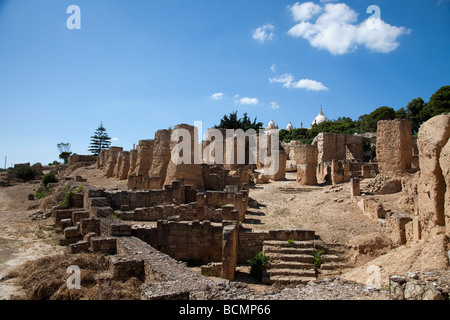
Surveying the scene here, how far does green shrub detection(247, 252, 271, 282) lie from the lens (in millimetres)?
9430

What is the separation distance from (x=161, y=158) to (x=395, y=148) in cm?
1312

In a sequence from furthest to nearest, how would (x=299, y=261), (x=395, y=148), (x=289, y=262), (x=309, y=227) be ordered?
(x=395, y=148) < (x=309, y=227) < (x=299, y=261) < (x=289, y=262)

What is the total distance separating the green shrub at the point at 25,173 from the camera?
127 feet

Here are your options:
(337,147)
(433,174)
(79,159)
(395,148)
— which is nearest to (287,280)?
(433,174)

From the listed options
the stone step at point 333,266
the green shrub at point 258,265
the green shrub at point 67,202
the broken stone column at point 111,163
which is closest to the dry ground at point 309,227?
the green shrub at point 258,265

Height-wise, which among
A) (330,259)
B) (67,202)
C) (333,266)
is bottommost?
(333,266)

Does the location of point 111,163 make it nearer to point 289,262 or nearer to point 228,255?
point 228,255

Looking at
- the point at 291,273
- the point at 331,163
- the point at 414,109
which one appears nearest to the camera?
the point at 291,273

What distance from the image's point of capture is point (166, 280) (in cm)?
545

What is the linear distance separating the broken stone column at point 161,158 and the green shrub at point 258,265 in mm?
10406

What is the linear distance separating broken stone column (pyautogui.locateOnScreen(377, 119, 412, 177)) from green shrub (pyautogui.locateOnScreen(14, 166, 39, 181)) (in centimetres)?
4039

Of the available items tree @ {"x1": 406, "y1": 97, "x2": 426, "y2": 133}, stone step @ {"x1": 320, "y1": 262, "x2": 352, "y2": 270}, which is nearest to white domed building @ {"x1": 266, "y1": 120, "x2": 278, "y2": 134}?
tree @ {"x1": 406, "y1": 97, "x2": 426, "y2": 133}

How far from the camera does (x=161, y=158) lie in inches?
762
